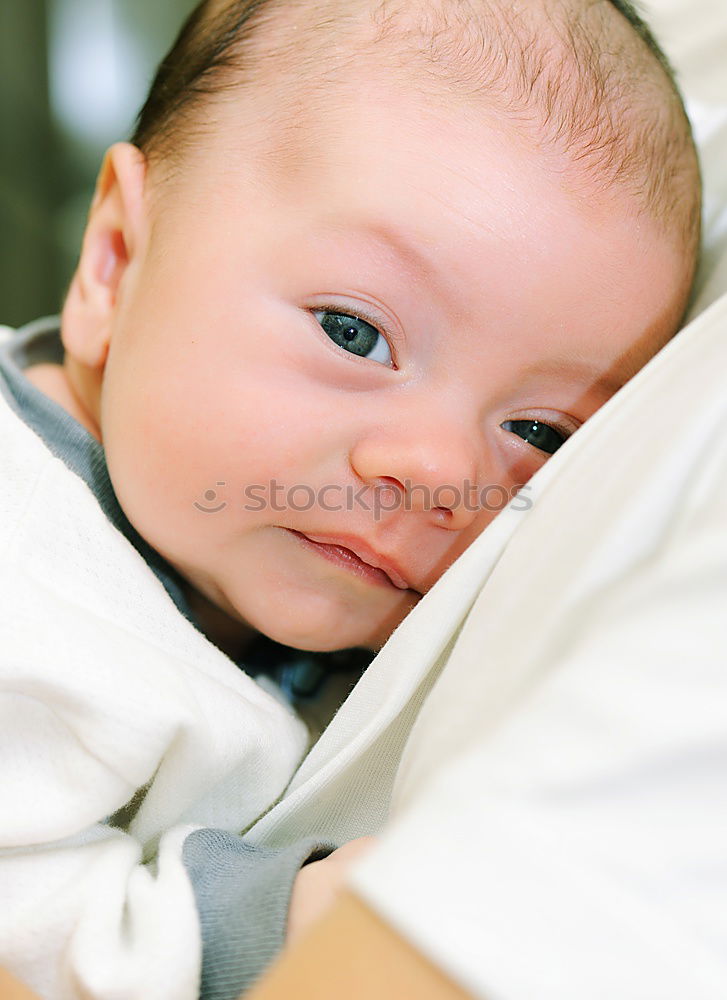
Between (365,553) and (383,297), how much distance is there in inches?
7.9

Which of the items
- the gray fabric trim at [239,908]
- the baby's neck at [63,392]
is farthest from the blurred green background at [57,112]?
the gray fabric trim at [239,908]

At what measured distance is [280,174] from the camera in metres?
0.76

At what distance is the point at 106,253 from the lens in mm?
902

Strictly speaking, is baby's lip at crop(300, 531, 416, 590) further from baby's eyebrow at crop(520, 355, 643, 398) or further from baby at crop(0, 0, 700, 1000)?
baby's eyebrow at crop(520, 355, 643, 398)

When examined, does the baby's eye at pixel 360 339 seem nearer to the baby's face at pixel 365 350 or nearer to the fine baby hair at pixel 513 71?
the baby's face at pixel 365 350

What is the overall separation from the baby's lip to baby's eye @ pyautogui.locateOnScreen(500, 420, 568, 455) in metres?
0.15

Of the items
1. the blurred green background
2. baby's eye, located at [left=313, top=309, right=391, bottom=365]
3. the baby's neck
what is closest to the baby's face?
baby's eye, located at [left=313, top=309, right=391, bottom=365]

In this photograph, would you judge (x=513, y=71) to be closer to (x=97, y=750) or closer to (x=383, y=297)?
(x=383, y=297)

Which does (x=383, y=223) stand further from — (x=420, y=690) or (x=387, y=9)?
(x=420, y=690)

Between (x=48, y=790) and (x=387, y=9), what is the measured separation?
662 millimetres

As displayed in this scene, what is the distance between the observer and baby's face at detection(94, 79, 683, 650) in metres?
0.71

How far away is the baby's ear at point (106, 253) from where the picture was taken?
33.9 inches

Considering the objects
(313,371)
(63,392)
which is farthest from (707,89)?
(63,392)

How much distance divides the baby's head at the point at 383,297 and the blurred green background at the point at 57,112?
152 centimetres
